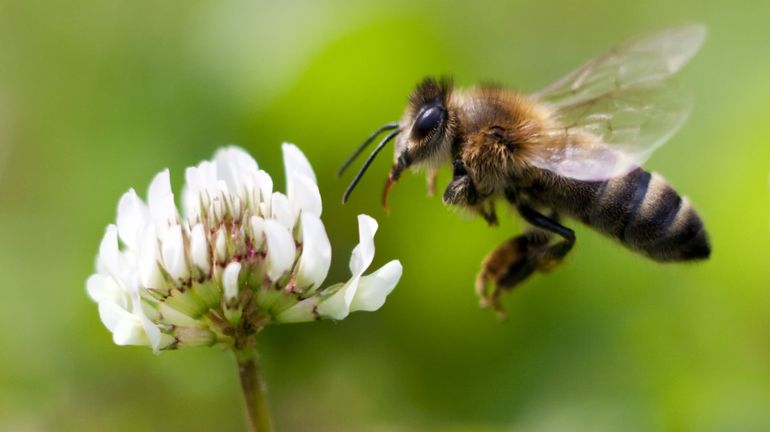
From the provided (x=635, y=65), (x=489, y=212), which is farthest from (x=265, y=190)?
(x=635, y=65)

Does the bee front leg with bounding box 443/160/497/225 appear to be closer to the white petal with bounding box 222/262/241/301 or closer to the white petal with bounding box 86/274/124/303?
the white petal with bounding box 222/262/241/301

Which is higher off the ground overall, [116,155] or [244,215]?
[116,155]

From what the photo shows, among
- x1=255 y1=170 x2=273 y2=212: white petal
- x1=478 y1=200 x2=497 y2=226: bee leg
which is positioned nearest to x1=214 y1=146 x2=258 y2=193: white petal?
x1=255 y1=170 x2=273 y2=212: white petal

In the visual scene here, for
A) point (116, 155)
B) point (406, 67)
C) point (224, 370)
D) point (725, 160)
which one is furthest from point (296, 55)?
point (725, 160)

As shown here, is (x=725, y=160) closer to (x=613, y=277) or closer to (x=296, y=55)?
(x=613, y=277)

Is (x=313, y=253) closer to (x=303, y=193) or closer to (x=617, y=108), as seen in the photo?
(x=303, y=193)
